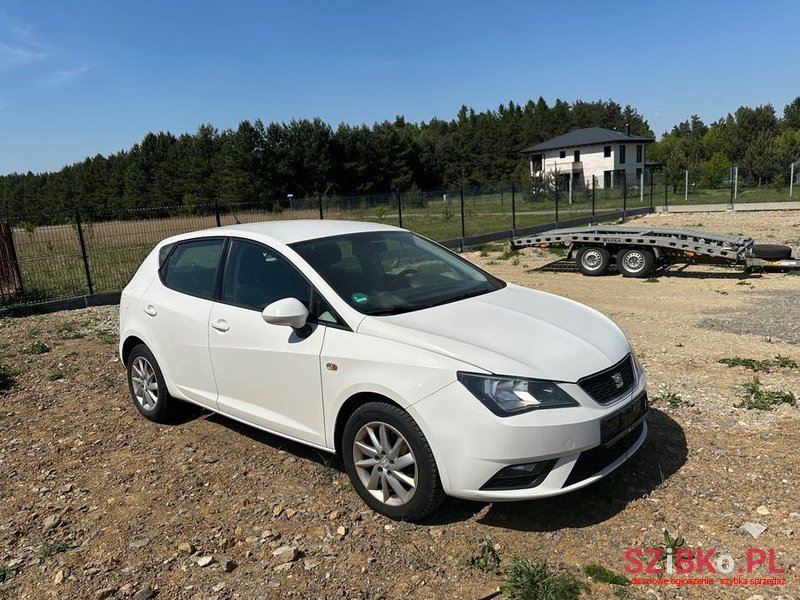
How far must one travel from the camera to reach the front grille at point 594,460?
3004 mm

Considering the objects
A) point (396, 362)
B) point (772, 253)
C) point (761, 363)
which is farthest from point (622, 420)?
point (772, 253)

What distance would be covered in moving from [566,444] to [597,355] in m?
0.61

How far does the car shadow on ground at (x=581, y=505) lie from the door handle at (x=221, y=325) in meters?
1.87

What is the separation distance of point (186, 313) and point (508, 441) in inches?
106

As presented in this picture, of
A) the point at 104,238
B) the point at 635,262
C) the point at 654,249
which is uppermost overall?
the point at 104,238

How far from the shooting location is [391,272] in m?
4.08

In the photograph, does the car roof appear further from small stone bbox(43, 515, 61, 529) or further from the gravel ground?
small stone bbox(43, 515, 61, 529)

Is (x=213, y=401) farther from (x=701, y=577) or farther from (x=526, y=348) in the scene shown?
(x=701, y=577)

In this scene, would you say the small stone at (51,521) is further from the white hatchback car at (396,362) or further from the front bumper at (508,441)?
the front bumper at (508,441)

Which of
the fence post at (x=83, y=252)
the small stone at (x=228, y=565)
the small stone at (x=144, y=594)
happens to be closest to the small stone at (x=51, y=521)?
the small stone at (x=144, y=594)

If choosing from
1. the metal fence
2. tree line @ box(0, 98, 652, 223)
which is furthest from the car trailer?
tree line @ box(0, 98, 652, 223)

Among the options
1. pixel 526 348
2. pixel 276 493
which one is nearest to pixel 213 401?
pixel 276 493

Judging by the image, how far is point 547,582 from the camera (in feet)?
8.77

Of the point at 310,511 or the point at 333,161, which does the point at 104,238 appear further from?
the point at 333,161
